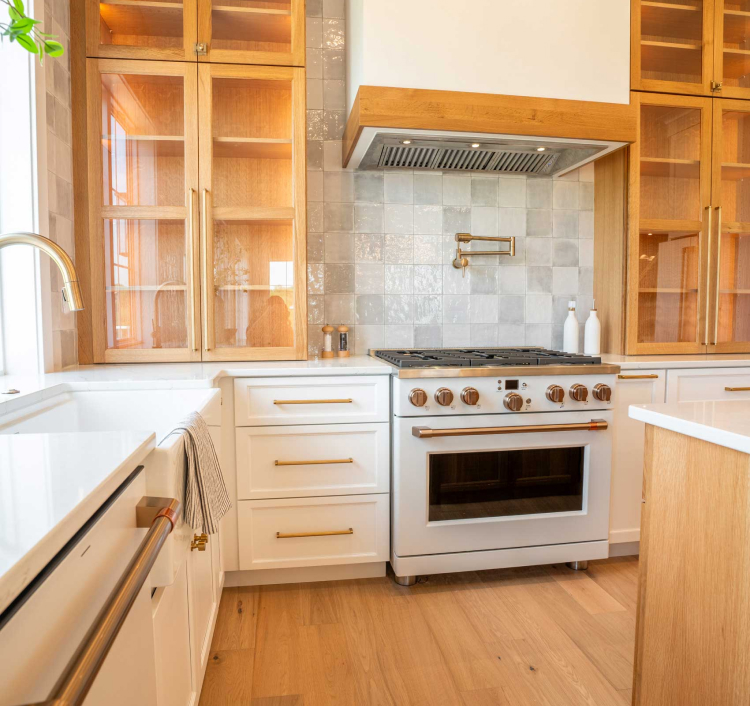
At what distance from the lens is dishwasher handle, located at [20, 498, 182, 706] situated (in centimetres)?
42

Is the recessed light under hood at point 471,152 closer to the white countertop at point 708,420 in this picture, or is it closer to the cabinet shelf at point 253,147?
the cabinet shelf at point 253,147

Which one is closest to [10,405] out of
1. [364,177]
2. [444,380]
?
[444,380]

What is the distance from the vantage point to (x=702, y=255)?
2.62m

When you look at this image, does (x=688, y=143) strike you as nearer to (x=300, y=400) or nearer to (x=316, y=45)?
(x=316, y=45)

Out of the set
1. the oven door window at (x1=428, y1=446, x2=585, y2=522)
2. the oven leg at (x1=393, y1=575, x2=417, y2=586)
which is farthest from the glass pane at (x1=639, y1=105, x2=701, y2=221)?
the oven leg at (x1=393, y1=575, x2=417, y2=586)

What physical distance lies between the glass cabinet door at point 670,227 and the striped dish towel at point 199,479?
2.11 m

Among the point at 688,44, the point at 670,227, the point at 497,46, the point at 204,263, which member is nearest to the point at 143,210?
the point at 204,263

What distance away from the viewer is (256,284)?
2303 mm

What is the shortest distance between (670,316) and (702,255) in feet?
1.08

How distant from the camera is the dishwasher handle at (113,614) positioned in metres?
0.42

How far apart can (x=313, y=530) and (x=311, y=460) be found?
0.27 meters

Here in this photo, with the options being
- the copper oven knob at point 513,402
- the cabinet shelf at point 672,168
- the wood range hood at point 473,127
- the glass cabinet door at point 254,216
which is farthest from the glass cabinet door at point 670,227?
the glass cabinet door at point 254,216

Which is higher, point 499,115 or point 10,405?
point 499,115

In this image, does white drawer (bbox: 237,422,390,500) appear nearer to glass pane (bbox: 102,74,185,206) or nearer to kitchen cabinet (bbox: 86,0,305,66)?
glass pane (bbox: 102,74,185,206)
